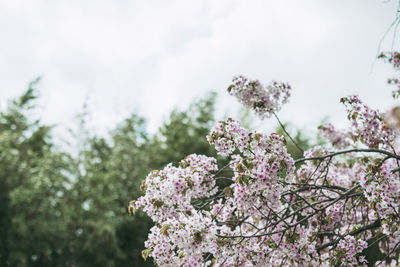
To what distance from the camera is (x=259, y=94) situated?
4191mm

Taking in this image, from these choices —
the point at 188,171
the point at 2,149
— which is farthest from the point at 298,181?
the point at 2,149

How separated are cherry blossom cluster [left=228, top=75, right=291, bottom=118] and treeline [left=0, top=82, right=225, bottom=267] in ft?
26.1

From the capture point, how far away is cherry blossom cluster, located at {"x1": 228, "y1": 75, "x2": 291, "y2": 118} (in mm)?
4176

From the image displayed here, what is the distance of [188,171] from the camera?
11.0 ft

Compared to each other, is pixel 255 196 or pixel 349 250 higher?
pixel 255 196

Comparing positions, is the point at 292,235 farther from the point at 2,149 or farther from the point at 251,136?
the point at 2,149

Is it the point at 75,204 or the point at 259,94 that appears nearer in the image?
the point at 259,94

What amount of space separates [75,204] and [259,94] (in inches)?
348

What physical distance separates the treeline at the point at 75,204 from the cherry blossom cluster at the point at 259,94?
7.96 m

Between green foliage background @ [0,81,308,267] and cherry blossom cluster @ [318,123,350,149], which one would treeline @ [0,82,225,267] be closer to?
green foliage background @ [0,81,308,267]

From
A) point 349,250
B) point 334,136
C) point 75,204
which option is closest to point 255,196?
point 349,250

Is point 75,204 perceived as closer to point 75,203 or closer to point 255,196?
point 75,203

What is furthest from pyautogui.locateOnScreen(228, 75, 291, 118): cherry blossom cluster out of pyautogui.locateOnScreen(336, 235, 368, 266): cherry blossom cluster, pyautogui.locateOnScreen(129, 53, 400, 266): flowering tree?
pyautogui.locateOnScreen(336, 235, 368, 266): cherry blossom cluster

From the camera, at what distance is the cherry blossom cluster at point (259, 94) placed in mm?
4176
